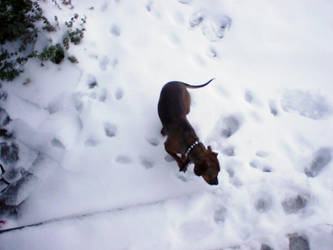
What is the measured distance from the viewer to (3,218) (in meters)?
2.95

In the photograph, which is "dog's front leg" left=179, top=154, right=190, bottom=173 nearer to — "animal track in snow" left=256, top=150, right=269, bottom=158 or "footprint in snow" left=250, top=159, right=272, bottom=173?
"footprint in snow" left=250, top=159, right=272, bottom=173

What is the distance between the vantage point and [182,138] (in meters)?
3.15

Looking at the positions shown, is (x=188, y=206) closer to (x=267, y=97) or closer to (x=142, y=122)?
(x=142, y=122)

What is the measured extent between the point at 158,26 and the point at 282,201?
275 cm

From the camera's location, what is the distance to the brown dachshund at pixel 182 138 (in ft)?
9.64

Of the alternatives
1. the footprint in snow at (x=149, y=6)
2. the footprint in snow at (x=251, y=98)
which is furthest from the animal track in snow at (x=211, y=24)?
the footprint in snow at (x=251, y=98)

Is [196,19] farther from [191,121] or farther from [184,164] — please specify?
[184,164]

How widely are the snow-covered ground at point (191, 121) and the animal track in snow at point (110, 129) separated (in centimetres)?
2

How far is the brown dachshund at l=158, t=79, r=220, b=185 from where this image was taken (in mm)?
2939

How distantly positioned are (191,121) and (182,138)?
57 cm

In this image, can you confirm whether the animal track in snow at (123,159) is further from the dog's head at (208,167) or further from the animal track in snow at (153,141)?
the dog's head at (208,167)

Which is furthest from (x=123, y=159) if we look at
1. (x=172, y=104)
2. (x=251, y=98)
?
(x=251, y=98)

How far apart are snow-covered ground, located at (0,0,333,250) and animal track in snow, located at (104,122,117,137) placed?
16mm

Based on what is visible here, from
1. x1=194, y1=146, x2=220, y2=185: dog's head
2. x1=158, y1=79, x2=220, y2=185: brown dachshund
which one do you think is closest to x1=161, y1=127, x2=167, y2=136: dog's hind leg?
x1=158, y1=79, x2=220, y2=185: brown dachshund
